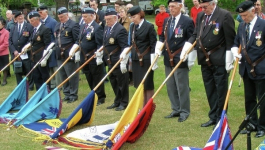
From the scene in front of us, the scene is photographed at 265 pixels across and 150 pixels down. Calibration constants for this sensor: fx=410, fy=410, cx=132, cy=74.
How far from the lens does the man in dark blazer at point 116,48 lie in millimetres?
7465

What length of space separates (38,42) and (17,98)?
155 centimetres

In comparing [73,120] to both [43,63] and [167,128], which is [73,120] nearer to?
[167,128]

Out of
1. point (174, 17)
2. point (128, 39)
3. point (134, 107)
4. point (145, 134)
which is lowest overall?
point (145, 134)

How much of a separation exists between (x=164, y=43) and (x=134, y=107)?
52.5 inches

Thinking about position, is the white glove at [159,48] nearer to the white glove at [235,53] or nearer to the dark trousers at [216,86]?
the dark trousers at [216,86]

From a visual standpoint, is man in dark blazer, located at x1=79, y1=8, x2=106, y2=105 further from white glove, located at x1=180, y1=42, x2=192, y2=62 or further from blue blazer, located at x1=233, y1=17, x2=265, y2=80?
blue blazer, located at x1=233, y1=17, x2=265, y2=80

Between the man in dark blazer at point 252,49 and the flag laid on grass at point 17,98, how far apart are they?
13.8 feet

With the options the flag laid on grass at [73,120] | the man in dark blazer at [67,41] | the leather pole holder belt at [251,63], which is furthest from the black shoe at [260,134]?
the man in dark blazer at [67,41]

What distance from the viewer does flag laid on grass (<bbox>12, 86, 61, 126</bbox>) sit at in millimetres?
6856

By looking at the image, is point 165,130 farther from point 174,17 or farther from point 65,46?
point 65,46

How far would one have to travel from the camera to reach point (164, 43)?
21.9 feet

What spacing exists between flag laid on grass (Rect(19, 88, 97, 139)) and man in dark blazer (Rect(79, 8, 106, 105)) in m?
1.54

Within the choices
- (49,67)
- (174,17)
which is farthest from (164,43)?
(49,67)

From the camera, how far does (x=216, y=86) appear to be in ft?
20.0
